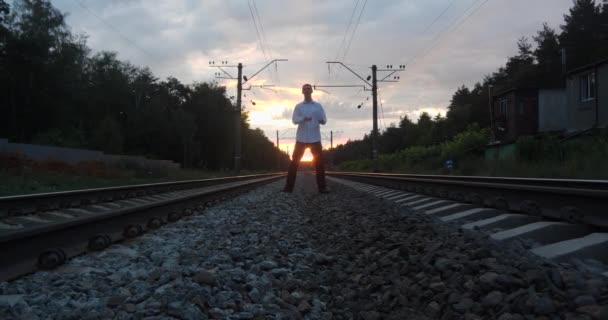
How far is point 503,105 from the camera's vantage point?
156ft

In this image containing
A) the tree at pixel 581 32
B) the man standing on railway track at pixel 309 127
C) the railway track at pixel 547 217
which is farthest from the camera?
the tree at pixel 581 32

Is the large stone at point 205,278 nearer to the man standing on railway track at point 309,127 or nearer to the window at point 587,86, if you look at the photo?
the man standing on railway track at point 309,127

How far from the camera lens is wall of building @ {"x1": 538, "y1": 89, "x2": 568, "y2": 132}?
42.1 metres

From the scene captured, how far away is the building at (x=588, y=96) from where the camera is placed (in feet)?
90.5

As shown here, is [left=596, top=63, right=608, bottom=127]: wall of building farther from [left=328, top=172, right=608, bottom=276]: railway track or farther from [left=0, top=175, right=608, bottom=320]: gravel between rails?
[left=0, top=175, right=608, bottom=320]: gravel between rails

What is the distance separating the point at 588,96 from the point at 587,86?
2.06ft

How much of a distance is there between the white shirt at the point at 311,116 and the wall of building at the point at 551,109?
1433 inches

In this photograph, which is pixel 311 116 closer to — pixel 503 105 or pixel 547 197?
pixel 547 197

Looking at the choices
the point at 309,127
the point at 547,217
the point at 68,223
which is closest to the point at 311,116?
the point at 309,127

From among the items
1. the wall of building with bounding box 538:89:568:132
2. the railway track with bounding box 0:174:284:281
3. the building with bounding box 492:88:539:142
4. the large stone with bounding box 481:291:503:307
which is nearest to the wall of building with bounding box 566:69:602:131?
the wall of building with bounding box 538:89:568:132

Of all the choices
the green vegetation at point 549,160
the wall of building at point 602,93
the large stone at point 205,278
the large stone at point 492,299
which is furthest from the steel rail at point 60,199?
the wall of building at point 602,93

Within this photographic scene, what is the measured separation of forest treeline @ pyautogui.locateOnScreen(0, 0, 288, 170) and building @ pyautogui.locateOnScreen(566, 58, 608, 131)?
42.1m

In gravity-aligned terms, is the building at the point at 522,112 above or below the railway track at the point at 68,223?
above

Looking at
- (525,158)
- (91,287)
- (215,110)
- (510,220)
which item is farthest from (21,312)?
(215,110)
